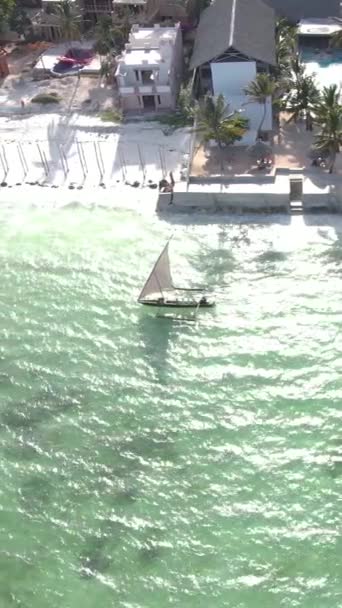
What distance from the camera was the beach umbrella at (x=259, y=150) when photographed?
49656 millimetres

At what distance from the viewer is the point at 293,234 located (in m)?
43.8

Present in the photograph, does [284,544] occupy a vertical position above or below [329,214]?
below

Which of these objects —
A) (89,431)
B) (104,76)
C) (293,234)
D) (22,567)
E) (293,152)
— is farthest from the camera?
(104,76)

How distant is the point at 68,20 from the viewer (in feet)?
204

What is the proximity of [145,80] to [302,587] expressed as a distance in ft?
151

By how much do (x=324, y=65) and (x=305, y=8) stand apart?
10.2 metres

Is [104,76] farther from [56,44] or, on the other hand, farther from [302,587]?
[302,587]

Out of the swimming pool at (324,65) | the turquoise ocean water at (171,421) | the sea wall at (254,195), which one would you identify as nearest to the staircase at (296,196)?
the sea wall at (254,195)

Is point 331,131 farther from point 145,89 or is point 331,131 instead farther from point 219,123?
point 145,89

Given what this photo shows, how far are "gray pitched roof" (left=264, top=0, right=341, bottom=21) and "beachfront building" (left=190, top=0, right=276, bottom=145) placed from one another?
10643mm

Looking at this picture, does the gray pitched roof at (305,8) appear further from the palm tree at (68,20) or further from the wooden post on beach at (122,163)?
the wooden post on beach at (122,163)

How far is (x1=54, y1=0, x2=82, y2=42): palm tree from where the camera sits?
2448 inches

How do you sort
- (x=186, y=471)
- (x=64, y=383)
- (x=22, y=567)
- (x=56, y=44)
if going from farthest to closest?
(x=56, y=44)
(x=64, y=383)
(x=186, y=471)
(x=22, y=567)

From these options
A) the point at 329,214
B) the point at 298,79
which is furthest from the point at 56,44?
the point at 329,214
